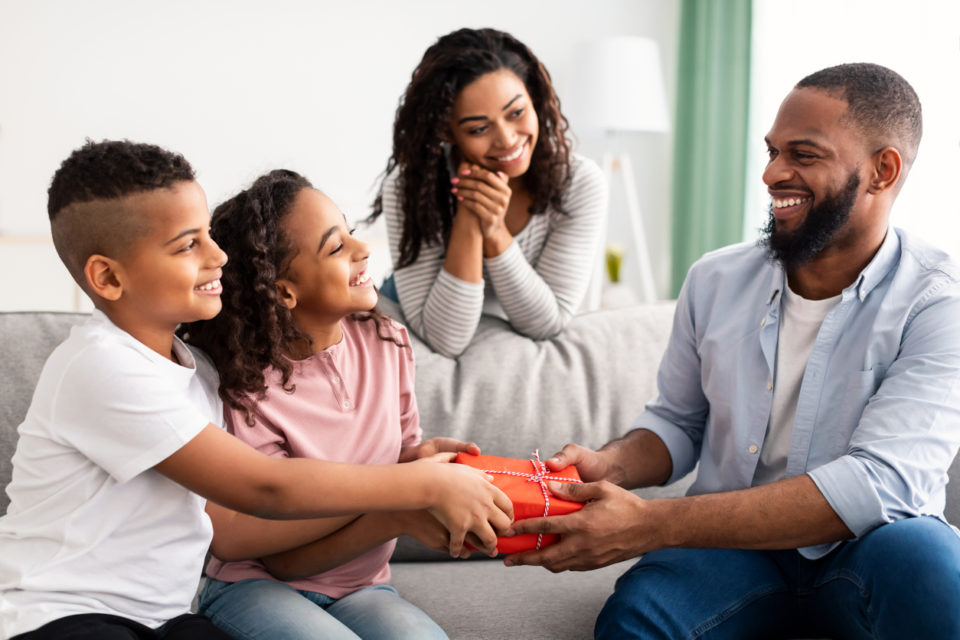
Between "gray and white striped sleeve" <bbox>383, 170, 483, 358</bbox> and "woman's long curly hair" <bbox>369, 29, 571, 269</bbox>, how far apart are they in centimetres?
3

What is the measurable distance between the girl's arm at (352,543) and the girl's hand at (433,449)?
17cm

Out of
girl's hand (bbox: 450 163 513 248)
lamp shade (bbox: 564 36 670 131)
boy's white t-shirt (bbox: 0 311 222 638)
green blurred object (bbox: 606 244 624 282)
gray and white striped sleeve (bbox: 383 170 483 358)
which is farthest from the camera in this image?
green blurred object (bbox: 606 244 624 282)

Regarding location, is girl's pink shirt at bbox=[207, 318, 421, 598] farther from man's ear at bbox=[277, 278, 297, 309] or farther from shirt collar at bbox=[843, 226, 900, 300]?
shirt collar at bbox=[843, 226, 900, 300]

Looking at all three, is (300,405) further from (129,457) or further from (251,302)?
(129,457)

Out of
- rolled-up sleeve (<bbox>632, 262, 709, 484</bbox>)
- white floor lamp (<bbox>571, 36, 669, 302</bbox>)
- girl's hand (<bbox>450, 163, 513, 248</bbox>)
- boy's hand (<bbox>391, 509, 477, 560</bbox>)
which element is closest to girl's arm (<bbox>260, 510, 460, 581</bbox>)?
boy's hand (<bbox>391, 509, 477, 560</bbox>)

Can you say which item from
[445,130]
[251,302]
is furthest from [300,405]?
[445,130]

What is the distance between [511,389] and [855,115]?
91cm

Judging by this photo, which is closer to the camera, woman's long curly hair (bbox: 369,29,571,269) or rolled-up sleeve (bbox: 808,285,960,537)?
rolled-up sleeve (bbox: 808,285,960,537)

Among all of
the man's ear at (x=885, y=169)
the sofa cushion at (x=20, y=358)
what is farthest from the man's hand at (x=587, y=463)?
the sofa cushion at (x=20, y=358)

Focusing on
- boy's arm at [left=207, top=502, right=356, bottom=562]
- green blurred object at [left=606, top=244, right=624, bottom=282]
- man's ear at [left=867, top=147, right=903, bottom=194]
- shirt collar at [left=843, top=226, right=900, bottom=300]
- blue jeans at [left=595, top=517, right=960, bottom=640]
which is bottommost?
green blurred object at [left=606, top=244, right=624, bottom=282]

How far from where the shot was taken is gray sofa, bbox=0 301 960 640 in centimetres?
168

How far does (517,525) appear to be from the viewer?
1500mm

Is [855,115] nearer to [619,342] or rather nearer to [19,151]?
[619,342]

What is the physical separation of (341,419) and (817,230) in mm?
903
